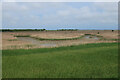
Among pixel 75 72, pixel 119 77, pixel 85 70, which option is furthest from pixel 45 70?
pixel 119 77

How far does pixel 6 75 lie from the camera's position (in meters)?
6.27

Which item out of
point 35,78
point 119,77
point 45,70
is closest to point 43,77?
point 35,78

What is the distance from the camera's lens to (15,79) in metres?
5.81

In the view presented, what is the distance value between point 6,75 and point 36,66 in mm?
1828

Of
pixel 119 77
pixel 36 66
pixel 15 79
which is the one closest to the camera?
pixel 15 79

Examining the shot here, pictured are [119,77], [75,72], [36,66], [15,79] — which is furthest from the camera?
[36,66]

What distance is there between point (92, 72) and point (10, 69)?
4147 mm

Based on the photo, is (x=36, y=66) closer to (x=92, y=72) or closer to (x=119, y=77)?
(x=92, y=72)

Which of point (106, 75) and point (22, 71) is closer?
point (106, 75)

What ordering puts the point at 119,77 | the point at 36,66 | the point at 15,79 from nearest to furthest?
the point at 15,79 → the point at 119,77 → the point at 36,66

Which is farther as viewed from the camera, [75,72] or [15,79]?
[75,72]

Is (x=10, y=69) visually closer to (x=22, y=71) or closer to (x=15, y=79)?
(x=22, y=71)

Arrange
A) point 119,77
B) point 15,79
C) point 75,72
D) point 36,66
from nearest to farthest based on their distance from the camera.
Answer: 1. point 15,79
2. point 119,77
3. point 75,72
4. point 36,66

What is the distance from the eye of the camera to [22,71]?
6859 mm
